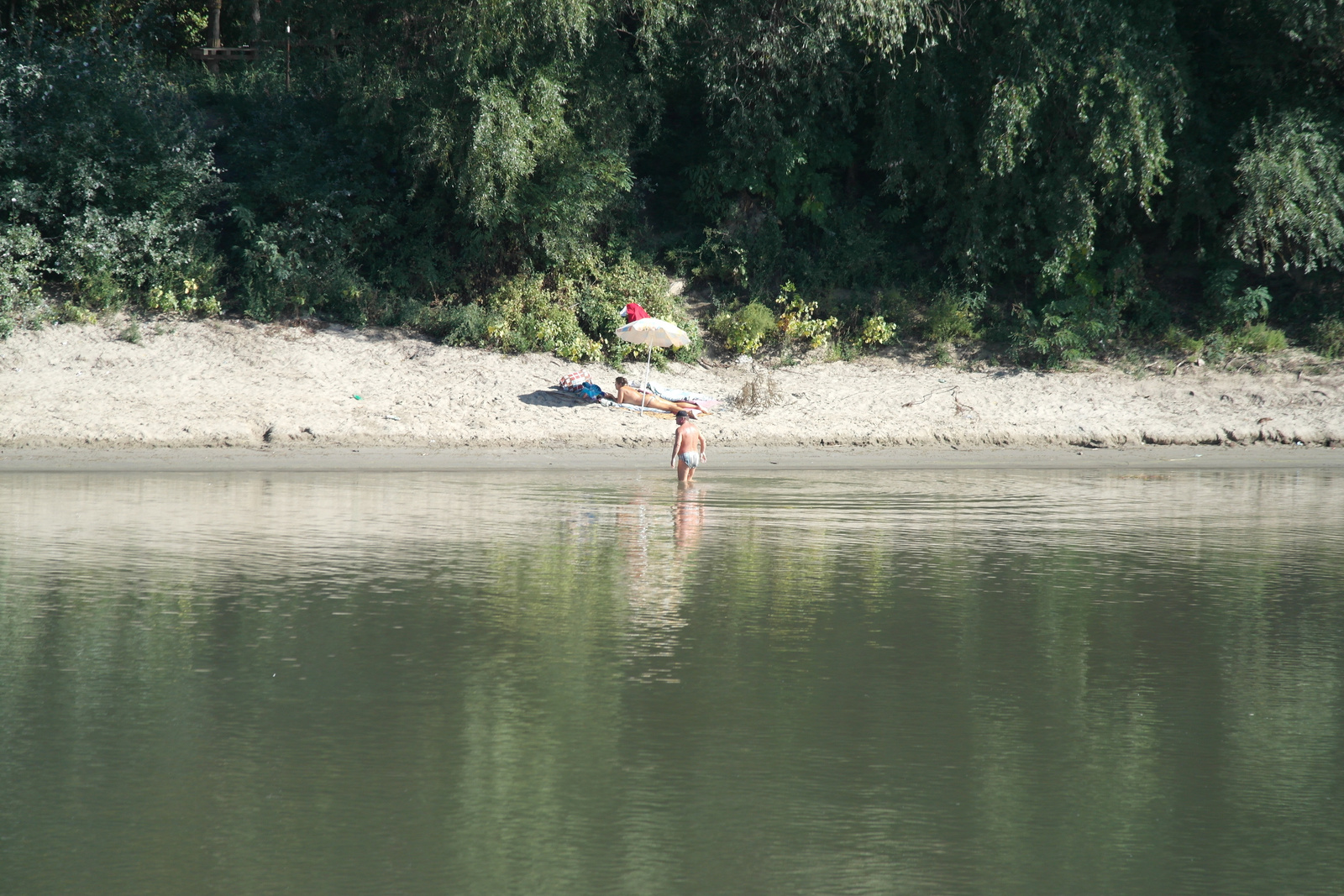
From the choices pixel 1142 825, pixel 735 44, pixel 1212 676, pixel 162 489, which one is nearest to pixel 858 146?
pixel 735 44

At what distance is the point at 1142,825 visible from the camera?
17.6 ft

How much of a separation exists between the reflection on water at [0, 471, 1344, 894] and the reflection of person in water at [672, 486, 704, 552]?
102 mm

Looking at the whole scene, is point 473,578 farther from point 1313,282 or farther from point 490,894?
point 1313,282

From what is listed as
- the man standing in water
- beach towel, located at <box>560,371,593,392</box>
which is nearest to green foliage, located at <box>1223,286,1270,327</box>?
beach towel, located at <box>560,371,593,392</box>

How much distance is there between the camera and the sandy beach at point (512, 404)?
843 inches

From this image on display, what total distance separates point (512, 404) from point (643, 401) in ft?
7.60

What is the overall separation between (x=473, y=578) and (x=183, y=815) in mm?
5361

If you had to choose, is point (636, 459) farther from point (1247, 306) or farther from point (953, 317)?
point (1247, 306)

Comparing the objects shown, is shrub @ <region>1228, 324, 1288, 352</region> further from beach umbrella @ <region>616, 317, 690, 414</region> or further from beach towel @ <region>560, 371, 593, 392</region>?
beach towel @ <region>560, 371, 593, 392</region>

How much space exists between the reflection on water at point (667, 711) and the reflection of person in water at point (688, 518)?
0.33 feet

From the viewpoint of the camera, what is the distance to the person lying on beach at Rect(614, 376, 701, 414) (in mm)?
22531

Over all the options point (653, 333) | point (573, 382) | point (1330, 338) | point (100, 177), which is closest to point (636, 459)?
point (573, 382)

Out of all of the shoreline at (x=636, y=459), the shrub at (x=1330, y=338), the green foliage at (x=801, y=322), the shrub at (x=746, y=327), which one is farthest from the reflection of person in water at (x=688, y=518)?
the shrub at (x=1330, y=338)

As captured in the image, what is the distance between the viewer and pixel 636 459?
2111 centimetres
